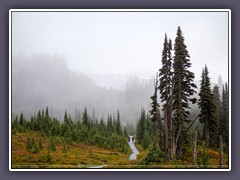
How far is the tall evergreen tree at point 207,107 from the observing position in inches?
260

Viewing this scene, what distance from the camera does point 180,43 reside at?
6730 mm

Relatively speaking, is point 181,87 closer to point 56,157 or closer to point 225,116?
point 225,116

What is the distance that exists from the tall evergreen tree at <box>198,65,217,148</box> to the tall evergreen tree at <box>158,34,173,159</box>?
2.40 ft

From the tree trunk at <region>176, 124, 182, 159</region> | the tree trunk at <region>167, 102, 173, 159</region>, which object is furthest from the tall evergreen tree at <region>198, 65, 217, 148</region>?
the tree trunk at <region>167, 102, 173, 159</region>

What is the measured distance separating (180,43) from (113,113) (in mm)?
2309

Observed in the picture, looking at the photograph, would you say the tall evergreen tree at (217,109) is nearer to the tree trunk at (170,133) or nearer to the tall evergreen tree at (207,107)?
the tall evergreen tree at (207,107)

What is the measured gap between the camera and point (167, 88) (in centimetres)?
675

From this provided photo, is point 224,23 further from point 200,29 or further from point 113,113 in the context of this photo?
point 113,113

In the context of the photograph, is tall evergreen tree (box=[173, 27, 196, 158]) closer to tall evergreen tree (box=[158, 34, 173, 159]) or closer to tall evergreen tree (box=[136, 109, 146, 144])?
tall evergreen tree (box=[158, 34, 173, 159])

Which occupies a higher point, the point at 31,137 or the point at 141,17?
the point at 141,17

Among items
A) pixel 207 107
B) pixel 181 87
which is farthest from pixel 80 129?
pixel 207 107

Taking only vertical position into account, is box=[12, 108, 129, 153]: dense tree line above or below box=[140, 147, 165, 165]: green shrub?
above

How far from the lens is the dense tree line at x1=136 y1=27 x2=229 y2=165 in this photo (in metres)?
6.60
